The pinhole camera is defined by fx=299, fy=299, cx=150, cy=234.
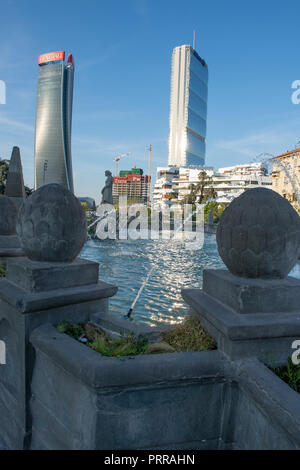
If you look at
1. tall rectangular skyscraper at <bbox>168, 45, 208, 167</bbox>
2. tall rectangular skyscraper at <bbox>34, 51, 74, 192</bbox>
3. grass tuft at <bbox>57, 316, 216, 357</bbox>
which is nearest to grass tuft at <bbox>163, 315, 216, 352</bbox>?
grass tuft at <bbox>57, 316, 216, 357</bbox>

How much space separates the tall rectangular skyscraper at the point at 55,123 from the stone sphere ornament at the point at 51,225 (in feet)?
370

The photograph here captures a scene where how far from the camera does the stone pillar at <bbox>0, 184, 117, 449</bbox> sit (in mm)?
3350

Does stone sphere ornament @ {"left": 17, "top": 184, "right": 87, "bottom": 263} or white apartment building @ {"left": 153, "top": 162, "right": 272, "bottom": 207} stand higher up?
white apartment building @ {"left": 153, "top": 162, "right": 272, "bottom": 207}

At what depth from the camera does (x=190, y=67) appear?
18238 cm

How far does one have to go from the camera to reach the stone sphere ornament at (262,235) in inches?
115

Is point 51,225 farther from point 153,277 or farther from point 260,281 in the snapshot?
point 153,277

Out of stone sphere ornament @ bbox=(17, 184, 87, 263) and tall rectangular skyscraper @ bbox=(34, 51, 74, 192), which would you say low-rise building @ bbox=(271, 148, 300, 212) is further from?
tall rectangular skyscraper @ bbox=(34, 51, 74, 192)

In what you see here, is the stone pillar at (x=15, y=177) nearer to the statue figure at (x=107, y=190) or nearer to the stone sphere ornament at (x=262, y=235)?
the stone sphere ornament at (x=262, y=235)

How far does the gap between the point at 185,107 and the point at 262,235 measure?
19501 cm

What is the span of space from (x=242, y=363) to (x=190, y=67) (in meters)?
209

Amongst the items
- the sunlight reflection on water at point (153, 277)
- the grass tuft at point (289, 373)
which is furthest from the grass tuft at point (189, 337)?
the sunlight reflection on water at point (153, 277)

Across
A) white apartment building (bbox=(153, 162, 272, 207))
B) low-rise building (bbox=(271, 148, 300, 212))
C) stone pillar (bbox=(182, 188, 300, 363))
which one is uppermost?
white apartment building (bbox=(153, 162, 272, 207))

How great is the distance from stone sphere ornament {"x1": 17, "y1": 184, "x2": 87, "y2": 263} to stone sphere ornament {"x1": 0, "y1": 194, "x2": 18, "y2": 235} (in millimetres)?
2827

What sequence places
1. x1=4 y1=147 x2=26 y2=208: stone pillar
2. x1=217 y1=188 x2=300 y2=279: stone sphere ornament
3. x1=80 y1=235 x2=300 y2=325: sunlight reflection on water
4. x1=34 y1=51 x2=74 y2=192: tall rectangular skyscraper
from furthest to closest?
x1=34 y1=51 x2=74 y2=192: tall rectangular skyscraper < x1=4 y1=147 x2=26 y2=208: stone pillar < x1=80 y1=235 x2=300 y2=325: sunlight reflection on water < x1=217 y1=188 x2=300 y2=279: stone sphere ornament
